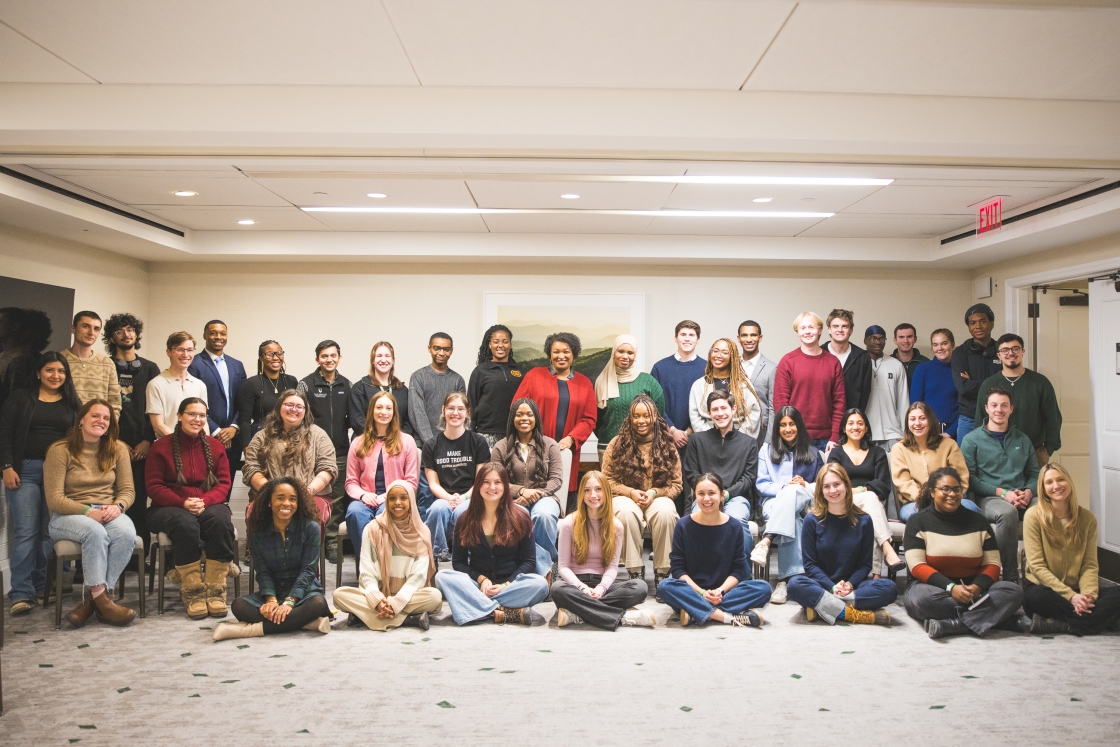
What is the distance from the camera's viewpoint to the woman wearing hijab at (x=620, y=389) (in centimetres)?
566

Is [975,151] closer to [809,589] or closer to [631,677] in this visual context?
[809,589]

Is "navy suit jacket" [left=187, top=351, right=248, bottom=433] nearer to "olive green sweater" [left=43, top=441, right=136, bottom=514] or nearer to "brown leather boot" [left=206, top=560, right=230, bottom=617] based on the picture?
"olive green sweater" [left=43, top=441, right=136, bottom=514]

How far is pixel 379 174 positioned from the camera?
468cm

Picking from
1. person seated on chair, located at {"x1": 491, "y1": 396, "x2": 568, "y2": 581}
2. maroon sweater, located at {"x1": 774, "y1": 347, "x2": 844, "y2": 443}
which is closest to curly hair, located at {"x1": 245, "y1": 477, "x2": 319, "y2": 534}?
person seated on chair, located at {"x1": 491, "y1": 396, "x2": 568, "y2": 581}

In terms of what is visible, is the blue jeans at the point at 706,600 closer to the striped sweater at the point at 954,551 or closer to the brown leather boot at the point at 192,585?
the striped sweater at the point at 954,551

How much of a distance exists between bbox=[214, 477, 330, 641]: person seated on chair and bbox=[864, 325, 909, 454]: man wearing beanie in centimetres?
413

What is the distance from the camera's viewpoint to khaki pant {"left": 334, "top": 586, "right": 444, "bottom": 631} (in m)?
4.23

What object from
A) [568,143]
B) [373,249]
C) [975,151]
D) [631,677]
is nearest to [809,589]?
[631,677]

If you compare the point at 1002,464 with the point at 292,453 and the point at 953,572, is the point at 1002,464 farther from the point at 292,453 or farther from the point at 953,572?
the point at 292,453

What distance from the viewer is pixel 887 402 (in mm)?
6180

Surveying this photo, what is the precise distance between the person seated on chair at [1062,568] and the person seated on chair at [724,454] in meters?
1.58

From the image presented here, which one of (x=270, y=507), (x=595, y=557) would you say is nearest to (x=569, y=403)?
(x=595, y=557)

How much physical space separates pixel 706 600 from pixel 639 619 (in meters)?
0.37

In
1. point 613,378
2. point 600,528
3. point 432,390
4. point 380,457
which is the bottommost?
point 600,528
